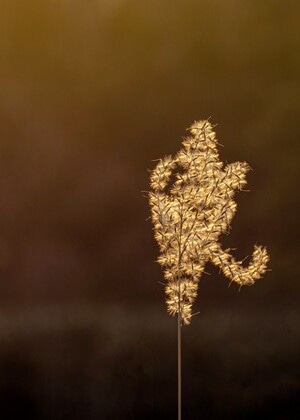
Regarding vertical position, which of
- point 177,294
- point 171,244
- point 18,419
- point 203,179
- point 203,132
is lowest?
point 18,419

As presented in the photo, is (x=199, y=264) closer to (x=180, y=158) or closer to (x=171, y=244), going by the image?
(x=171, y=244)

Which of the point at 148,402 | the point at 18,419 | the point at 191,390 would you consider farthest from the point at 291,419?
the point at 18,419

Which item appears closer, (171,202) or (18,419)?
(171,202)

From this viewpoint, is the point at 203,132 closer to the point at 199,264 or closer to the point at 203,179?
the point at 203,179

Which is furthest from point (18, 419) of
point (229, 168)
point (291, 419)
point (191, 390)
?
point (229, 168)

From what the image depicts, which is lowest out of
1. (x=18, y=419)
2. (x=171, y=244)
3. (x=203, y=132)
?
(x=18, y=419)

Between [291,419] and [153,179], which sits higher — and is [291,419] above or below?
below
